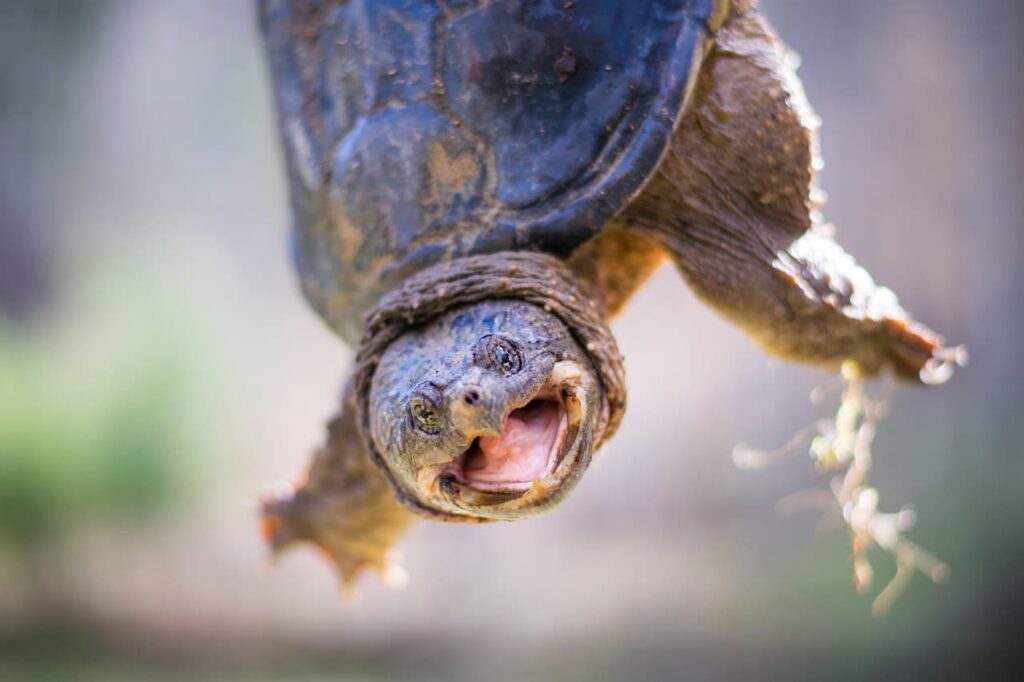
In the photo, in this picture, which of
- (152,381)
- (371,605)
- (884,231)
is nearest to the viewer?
(884,231)

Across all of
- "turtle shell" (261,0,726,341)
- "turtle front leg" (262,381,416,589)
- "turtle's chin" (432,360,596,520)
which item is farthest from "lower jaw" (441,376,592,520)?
"turtle front leg" (262,381,416,589)

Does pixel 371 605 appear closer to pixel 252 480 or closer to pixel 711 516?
pixel 252 480

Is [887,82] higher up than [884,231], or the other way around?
[887,82]

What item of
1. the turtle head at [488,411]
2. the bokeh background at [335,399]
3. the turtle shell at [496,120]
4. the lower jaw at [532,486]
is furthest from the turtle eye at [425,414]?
the bokeh background at [335,399]

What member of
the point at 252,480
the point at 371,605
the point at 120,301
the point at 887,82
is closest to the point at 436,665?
the point at 371,605

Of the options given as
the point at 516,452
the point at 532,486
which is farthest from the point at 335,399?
Answer: the point at 532,486

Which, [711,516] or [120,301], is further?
[120,301]

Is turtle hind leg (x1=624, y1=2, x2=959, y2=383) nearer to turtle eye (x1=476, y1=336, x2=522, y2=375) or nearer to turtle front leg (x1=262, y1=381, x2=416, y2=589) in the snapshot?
turtle eye (x1=476, y1=336, x2=522, y2=375)

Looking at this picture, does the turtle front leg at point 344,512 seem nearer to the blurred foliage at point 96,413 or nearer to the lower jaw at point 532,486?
the lower jaw at point 532,486
